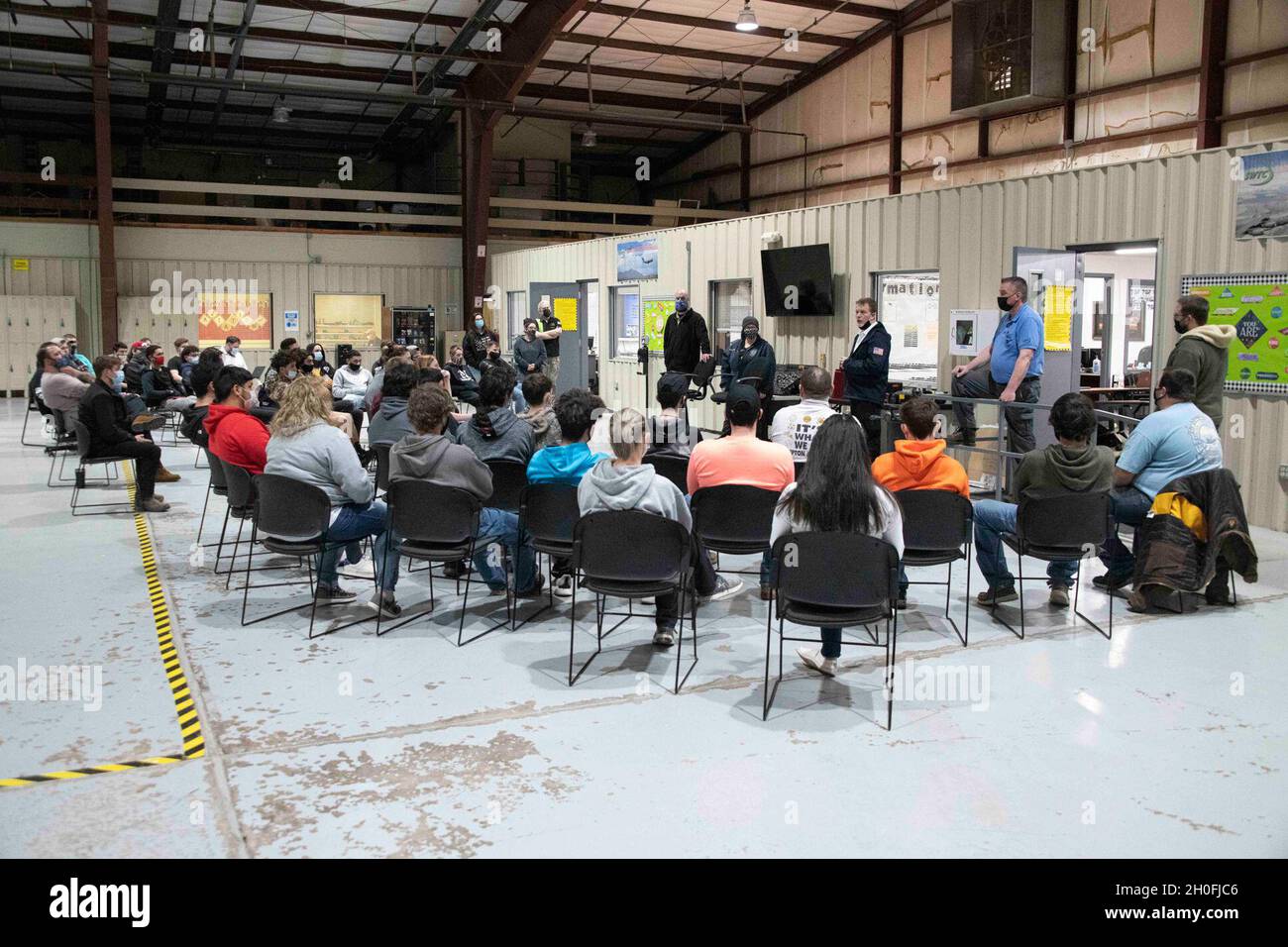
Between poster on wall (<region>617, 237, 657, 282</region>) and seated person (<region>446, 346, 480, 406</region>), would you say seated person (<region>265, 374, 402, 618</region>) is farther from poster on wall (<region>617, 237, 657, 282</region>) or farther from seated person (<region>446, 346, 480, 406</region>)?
poster on wall (<region>617, 237, 657, 282</region>)

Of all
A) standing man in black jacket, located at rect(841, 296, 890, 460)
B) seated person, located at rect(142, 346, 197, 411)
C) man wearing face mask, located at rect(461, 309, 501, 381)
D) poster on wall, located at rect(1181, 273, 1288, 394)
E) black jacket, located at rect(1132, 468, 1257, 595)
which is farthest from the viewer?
seated person, located at rect(142, 346, 197, 411)

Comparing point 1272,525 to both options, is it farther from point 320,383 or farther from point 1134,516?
point 320,383

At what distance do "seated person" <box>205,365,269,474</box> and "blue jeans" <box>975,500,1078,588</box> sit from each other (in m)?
3.86

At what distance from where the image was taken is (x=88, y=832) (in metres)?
2.93

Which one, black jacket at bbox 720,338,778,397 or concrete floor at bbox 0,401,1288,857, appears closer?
concrete floor at bbox 0,401,1288,857

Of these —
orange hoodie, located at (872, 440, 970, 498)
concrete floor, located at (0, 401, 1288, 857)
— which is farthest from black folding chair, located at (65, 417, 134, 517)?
orange hoodie, located at (872, 440, 970, 498)

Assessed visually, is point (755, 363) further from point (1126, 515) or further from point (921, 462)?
point (921, 462)

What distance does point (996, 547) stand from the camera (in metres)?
5.25

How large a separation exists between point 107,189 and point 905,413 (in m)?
16.4

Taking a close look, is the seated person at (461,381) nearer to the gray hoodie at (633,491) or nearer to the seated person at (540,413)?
the seated person at (540,413)

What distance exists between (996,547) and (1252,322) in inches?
126

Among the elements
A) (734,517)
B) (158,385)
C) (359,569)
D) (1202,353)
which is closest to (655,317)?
(158,385)

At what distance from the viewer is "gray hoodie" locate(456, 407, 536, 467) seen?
555 cm
